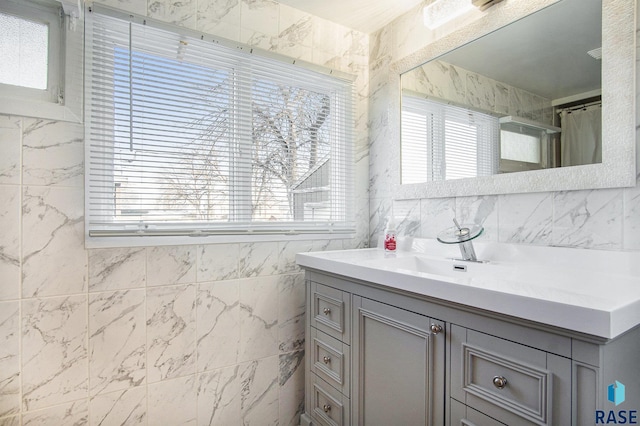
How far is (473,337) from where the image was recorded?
36.2 inches

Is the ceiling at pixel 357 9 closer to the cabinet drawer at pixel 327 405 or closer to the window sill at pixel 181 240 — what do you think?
the window sill at pixel 181 240

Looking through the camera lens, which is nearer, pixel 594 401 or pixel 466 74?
pixel 594 401

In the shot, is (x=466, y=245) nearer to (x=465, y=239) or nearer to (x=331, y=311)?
(x=465, y=239)

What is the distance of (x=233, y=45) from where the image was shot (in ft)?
5.50

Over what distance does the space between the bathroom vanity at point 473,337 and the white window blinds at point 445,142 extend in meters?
0.38

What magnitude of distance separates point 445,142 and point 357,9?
2.90 ft

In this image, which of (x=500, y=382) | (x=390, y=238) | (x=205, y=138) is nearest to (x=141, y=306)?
(x=205, y=138)

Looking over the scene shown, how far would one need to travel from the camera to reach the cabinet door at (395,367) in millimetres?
1026

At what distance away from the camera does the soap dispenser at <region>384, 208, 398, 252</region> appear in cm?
182

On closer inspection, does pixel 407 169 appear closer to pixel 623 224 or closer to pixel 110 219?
pixel 623 224

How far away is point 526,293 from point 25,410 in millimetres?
1730

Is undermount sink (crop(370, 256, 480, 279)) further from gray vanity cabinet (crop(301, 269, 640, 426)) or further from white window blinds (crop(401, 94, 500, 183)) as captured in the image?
white window blinds (crop(401, 94, 500, 183))

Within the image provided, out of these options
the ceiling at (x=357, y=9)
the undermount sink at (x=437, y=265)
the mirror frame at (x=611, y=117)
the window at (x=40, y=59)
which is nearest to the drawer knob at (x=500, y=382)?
the undermount sink at (x=437, y=265)

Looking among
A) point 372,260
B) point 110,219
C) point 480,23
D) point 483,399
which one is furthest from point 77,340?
point 480,23
